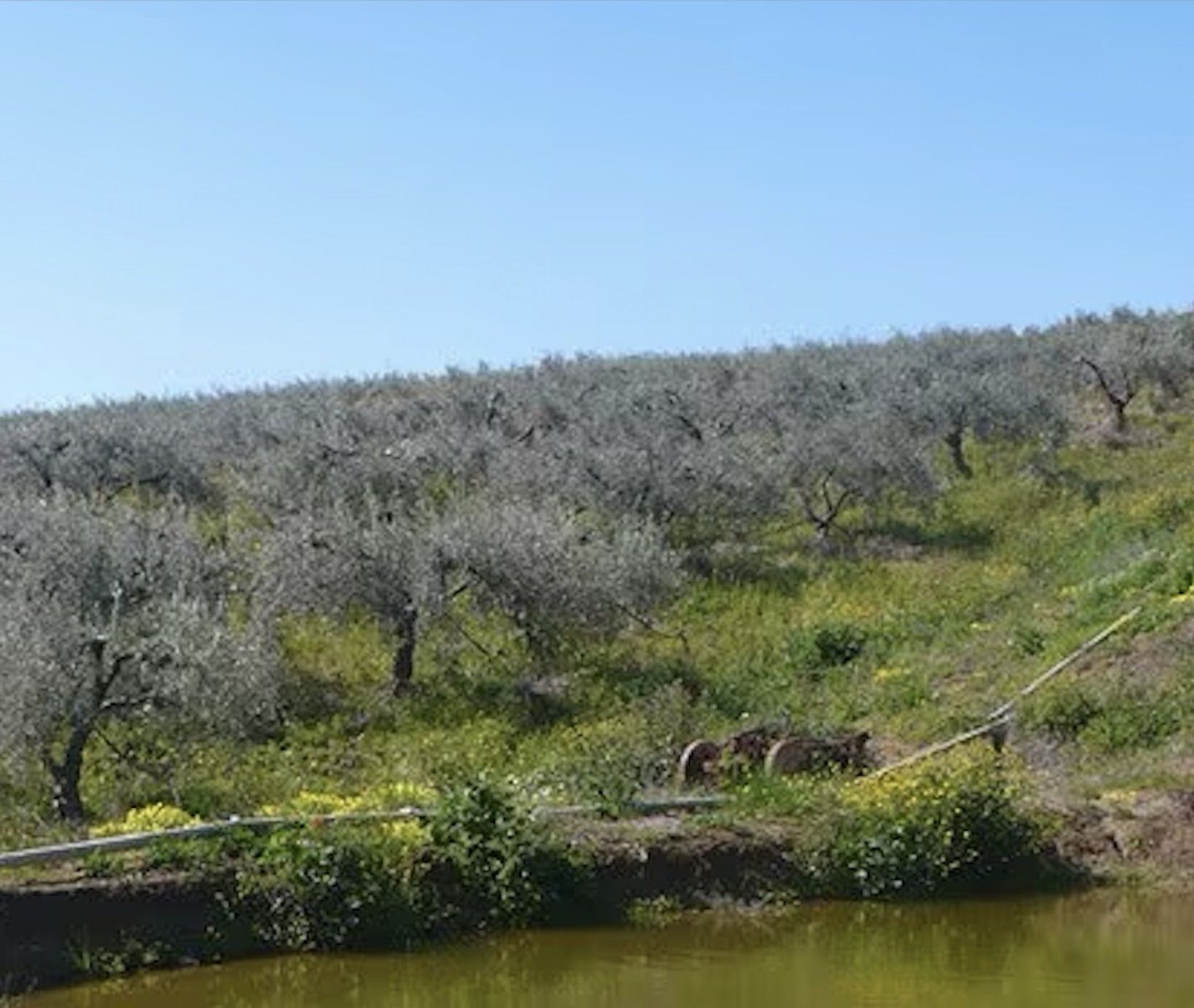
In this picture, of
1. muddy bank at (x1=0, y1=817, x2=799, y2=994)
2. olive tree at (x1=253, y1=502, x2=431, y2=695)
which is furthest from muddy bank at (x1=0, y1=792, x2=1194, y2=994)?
olive tree at (x1=253, y1=502, x2=431, y2=695)

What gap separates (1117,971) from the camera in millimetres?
15680

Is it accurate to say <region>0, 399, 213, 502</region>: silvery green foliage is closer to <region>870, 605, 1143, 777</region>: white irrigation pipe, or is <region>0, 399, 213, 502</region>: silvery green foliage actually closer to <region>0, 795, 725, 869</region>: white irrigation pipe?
<region>870, 605, 1143, 777</region>: white irrigation pipe

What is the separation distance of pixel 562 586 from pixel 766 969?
1329cm

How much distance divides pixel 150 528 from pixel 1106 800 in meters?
15.1

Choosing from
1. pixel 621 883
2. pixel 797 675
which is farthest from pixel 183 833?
pixel 797 675

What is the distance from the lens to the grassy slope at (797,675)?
22.8 meters

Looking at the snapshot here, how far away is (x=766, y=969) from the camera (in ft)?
52.3

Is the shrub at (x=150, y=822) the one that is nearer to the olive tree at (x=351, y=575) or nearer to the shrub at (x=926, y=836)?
the shrub at (x=926, y=836)

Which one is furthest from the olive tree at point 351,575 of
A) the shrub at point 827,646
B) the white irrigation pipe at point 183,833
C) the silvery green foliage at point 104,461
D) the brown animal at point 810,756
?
the white irrigation pipe at point 183,833

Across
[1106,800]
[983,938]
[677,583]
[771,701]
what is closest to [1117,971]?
[983,938]

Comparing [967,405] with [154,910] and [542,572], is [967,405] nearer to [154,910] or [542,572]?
[542,572]

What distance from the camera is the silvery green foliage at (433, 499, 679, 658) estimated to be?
2884 cm

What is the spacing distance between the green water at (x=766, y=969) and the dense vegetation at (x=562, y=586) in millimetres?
2987

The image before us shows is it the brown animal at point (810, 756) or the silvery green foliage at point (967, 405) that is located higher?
the silvery green foliage at point (967, 405)
